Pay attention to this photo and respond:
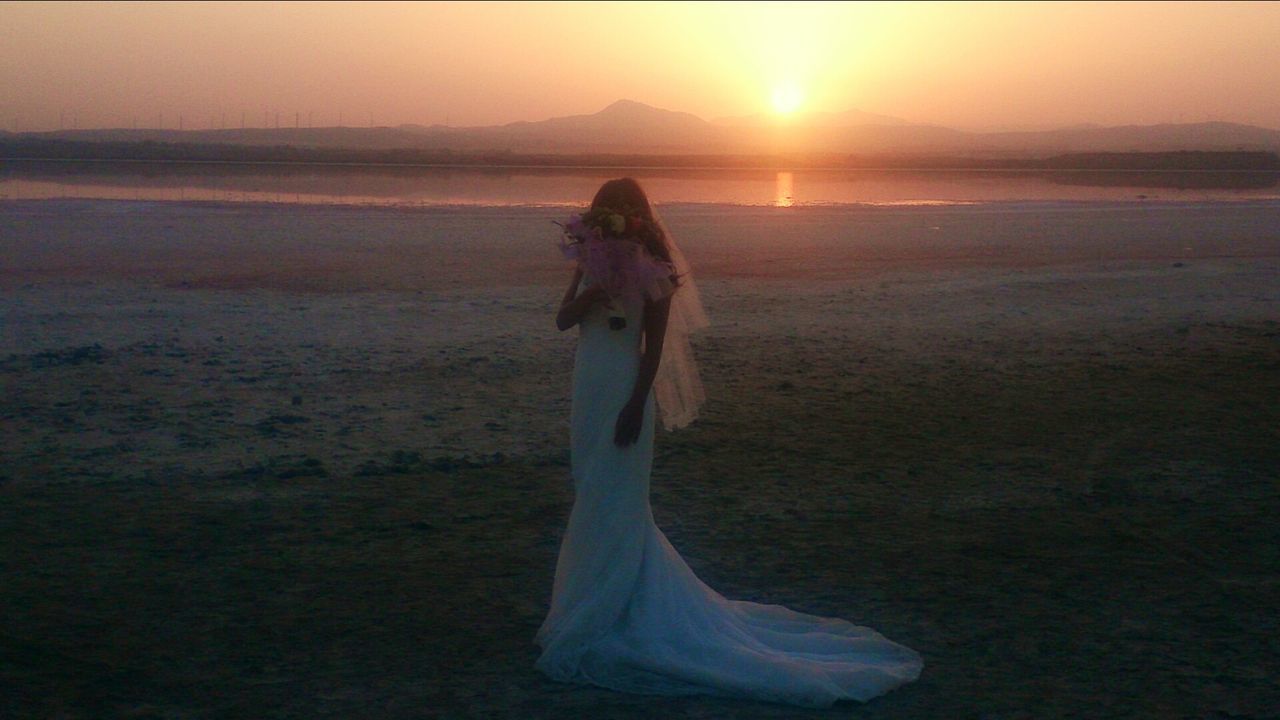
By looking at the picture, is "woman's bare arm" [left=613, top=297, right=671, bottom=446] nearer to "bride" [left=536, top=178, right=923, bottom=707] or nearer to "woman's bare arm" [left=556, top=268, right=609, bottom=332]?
"bride" [left=536, top=178, right=923, bottom=707]

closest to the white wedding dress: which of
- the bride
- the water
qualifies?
the bride

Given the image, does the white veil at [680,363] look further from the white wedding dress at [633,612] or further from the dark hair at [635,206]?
the white wedding dress at [633,612]

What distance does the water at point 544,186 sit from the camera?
35.0 meters

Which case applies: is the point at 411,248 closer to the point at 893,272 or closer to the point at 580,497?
the point at 893,272

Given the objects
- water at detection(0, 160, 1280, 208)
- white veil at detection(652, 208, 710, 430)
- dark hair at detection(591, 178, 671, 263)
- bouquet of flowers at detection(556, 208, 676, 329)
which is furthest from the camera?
water at detection(0, 160, 1280, 208)

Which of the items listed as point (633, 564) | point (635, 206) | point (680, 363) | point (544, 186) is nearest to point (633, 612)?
point (633, 564)

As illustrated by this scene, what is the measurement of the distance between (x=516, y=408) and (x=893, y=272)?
1053 cm

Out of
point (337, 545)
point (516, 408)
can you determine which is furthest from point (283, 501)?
point (516, 408)

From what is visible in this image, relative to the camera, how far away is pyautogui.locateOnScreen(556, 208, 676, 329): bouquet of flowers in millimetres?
4641

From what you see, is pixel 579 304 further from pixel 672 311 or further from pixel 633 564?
pixel 633 564

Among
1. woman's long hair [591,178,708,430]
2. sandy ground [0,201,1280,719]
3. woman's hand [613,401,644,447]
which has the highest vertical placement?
woman's long hair [591,178,708,430]

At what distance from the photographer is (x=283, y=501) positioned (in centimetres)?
722

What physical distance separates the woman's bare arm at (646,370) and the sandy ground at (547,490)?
3.18 ft

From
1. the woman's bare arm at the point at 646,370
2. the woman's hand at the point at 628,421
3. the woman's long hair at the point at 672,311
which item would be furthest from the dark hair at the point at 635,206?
the woman's hand at the point at 628,421
